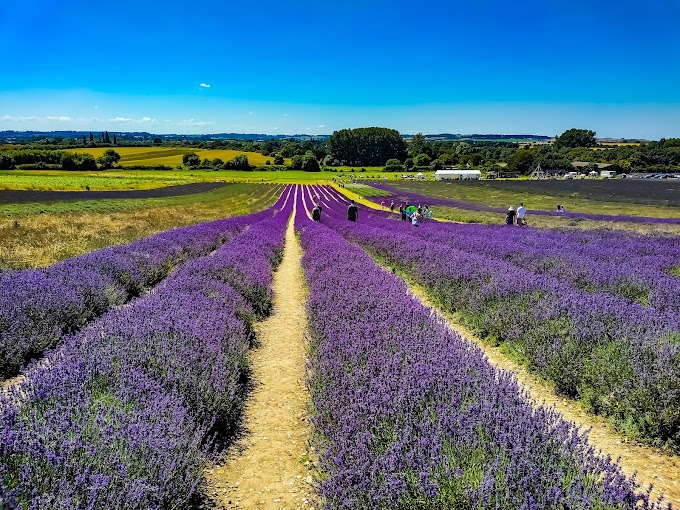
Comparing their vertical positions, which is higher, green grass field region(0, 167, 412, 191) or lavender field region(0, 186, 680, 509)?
lavender field region(0, 186, 680, 509)

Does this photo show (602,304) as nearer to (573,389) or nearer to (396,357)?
(573,389)

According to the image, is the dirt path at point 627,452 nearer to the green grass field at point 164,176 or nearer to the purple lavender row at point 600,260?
the purple lavender row at point 600,260

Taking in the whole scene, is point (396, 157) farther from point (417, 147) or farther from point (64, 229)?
point (64, 229)

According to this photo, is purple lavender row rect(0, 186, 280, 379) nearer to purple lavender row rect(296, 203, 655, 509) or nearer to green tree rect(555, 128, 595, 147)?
purple lavender row rect(296, 203, 655, 509)

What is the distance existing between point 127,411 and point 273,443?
1433 mm

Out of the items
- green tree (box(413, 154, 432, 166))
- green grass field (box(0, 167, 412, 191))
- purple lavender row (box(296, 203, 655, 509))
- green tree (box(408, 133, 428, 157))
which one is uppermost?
green tree (box(408, 133, 428, 157))

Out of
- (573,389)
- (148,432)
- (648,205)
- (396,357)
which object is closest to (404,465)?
(396,357)

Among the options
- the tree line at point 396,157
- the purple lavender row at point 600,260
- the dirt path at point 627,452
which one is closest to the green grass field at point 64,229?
the dirt path at point 627,452

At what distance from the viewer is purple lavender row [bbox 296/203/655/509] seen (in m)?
2.05

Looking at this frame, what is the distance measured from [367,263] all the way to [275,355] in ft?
11.1

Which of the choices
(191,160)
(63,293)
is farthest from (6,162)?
(63,293)

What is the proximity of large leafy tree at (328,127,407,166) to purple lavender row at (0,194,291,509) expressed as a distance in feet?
447

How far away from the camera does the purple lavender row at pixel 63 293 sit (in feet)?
17.0

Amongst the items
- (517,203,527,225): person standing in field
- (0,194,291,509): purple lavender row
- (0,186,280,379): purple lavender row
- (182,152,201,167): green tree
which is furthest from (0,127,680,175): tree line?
(0,194,291,509): purple lavender row
